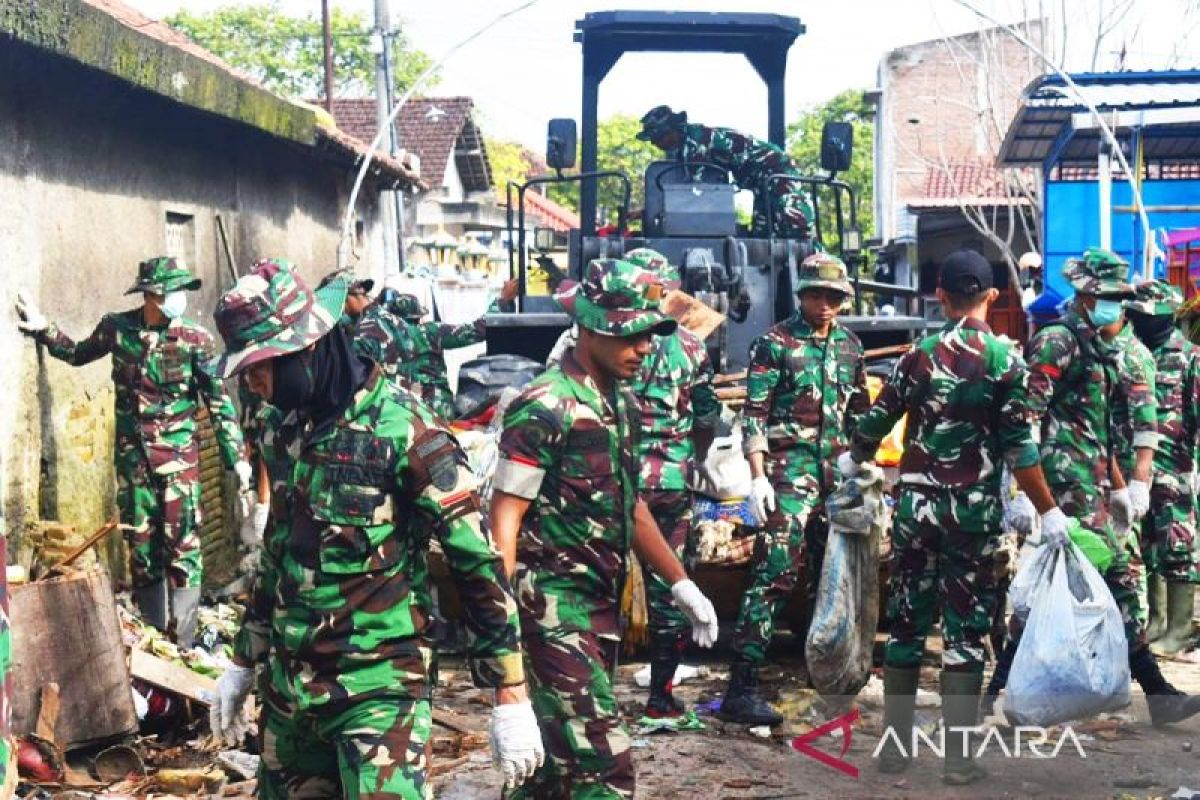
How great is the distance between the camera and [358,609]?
3.65 metres

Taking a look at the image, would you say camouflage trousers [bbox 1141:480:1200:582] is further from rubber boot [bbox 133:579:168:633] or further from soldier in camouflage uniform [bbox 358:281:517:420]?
rubber boot [bbox 133:579:168:633]

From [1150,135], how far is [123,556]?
1189 centimetres

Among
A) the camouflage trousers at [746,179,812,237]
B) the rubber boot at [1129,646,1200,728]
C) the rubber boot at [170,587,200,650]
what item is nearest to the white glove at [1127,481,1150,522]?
the rubber boot at [1129,646,1200,728]

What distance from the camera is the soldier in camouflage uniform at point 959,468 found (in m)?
5.91

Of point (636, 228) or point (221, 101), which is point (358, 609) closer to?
point (221, 101)

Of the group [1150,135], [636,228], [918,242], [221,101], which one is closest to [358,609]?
[221,101]

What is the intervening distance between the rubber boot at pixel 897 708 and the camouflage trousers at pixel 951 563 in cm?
21

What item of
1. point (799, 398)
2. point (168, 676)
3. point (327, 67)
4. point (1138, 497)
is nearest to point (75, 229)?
point (168, 676)

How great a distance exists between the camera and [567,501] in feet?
14.9

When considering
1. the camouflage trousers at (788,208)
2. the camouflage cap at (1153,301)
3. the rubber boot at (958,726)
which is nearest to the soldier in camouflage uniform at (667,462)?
the rubber boot at (958,726)

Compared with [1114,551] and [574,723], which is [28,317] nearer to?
[574,723]

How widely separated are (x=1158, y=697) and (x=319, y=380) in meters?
4.74

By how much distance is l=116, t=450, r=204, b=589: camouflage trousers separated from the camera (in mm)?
8398

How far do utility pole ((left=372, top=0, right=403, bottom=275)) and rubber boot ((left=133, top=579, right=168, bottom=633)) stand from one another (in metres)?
13.0
